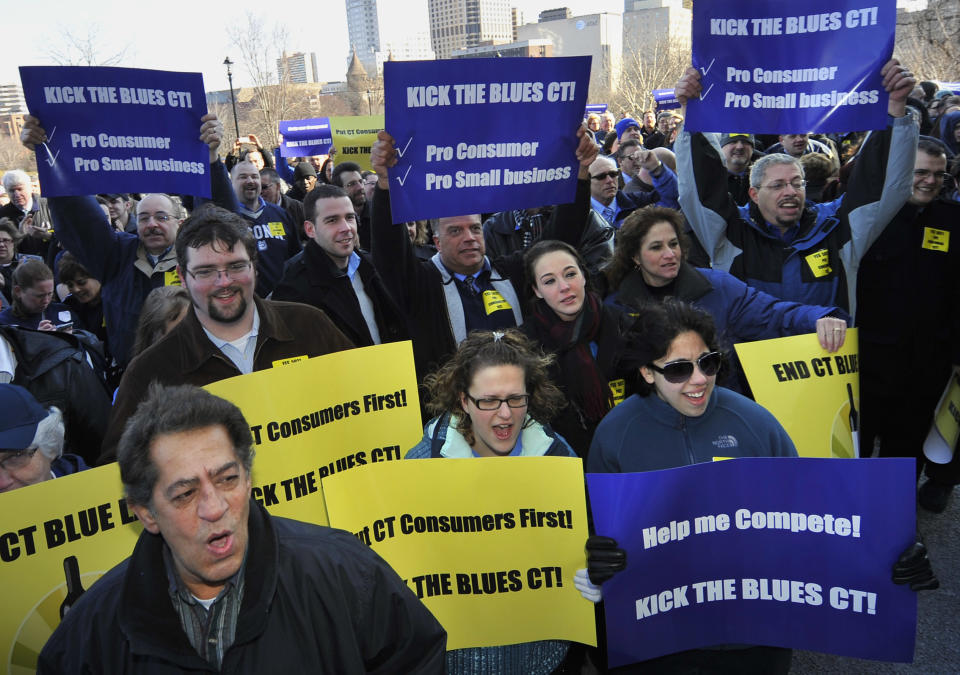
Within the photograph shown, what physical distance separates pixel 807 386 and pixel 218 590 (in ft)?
8.99

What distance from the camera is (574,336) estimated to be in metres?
3.56

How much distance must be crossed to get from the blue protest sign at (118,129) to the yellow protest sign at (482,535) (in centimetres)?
277

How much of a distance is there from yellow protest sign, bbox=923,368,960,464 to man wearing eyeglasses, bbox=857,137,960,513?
6cm

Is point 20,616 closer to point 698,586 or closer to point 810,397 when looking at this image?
point 698,586

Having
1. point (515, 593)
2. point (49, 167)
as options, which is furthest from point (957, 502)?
point (49, 167)

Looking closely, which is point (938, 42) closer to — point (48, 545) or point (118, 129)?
point (118, 129)

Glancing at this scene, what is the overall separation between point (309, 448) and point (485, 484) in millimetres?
903

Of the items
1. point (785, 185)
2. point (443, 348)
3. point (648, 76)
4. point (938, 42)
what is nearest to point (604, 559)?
point (443, 348)

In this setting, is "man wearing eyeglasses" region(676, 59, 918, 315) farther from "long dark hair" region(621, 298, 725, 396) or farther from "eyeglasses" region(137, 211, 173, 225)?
"eyeglasses" region(137, 211, 173, 225)

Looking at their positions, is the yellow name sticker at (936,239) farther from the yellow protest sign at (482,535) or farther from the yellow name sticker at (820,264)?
the yellow protest sign at (482,535)

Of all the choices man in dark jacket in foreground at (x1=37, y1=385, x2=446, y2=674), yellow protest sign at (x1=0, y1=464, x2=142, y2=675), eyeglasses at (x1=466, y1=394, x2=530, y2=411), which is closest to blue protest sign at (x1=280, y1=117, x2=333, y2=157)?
eyeglasses at (x1=466, y1=394, x2=530, y2=411)

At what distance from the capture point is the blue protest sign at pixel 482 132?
378cm

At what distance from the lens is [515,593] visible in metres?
2.72

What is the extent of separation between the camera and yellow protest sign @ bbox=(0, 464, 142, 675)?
246cm
